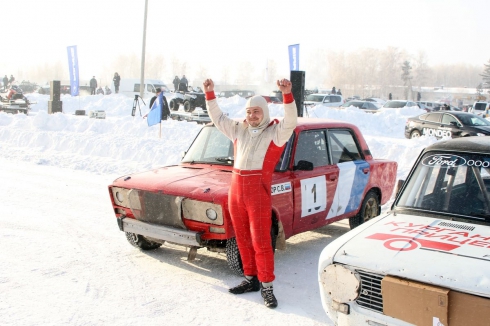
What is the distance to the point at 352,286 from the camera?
3.42 metres

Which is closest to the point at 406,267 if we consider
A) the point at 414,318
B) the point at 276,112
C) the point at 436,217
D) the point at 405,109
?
the point at 414,318

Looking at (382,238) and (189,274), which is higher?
(382,238)

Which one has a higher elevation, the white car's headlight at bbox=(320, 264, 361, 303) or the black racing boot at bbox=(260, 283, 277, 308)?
the white car's headlight at bbox=(320, 264, 361, 303)

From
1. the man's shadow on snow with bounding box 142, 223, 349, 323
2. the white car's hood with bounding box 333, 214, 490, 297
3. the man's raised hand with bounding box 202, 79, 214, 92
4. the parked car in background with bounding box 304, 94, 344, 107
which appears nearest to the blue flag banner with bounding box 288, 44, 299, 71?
the parked car in background with bounding box 304, 94, 344, 107

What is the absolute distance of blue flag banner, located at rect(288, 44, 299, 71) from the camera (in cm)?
2353

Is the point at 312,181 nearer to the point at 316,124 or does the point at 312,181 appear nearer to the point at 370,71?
the point at 316,124

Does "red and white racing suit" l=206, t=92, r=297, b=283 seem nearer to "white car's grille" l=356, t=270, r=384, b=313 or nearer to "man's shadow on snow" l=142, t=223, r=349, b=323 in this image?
"man's shadow on snow" l=142, t=223, r=349, b=323

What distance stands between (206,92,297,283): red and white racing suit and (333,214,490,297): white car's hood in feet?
3.31

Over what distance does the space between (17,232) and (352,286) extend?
15.9 ft

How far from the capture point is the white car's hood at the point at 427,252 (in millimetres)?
3045

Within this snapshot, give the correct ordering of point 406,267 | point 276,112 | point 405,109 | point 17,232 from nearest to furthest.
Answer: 1. point 406,267
2. point 17,232
3. point 276,112
4. point 405,109

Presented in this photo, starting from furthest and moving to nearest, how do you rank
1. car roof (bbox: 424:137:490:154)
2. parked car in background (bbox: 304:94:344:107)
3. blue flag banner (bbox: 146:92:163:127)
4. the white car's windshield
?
1. parked car in background (bbox: 304:94:344:107)
2. blue flag banner (bbox: 146:92:163:127)
3. car roof (bbox: 424:137:490:154)
4. the white car's windshield

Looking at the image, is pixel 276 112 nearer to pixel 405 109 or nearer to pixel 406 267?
pixel 405 109

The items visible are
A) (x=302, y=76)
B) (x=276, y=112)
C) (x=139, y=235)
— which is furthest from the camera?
(x=276, y=112)
